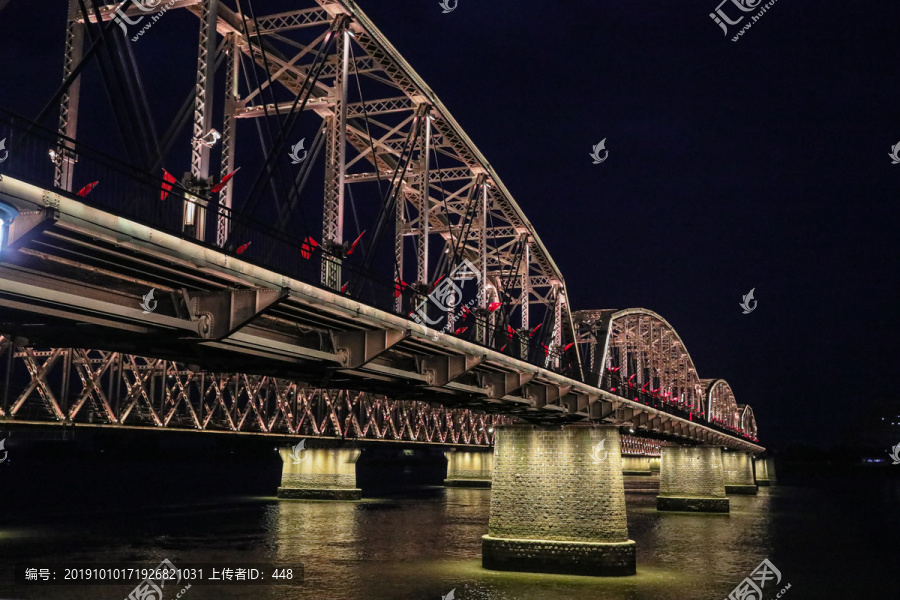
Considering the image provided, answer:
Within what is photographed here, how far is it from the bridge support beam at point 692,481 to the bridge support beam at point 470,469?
66.9 meters

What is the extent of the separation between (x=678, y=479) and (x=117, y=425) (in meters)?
53.4

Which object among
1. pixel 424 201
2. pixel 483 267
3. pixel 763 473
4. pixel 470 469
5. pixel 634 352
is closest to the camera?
pixel 424 201

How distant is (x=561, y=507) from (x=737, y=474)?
9774cm

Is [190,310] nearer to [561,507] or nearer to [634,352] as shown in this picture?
[561,507]

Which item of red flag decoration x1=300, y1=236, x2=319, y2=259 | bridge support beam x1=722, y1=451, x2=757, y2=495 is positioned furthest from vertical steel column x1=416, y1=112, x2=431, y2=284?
bridge support beam x1=722, y1=451, x2=757, y2=495

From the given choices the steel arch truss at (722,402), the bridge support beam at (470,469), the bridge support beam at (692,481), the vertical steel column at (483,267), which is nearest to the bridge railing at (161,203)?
the vertical steel column at (483,267)

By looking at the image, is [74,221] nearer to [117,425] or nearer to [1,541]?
[117,425]

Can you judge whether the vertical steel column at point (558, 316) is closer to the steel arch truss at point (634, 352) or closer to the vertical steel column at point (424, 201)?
the steel arch truss at point (634, 352)

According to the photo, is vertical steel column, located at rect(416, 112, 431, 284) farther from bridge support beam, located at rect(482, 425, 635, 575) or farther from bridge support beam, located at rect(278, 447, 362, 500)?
bridge support beam, located at rect(278, 447, 362, 500)

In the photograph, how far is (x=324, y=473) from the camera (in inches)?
3935

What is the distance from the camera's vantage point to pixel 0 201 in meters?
12.7

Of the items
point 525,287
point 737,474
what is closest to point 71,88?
point 525,287

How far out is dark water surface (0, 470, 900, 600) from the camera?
123 ft

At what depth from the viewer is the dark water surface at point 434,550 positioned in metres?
37.5
